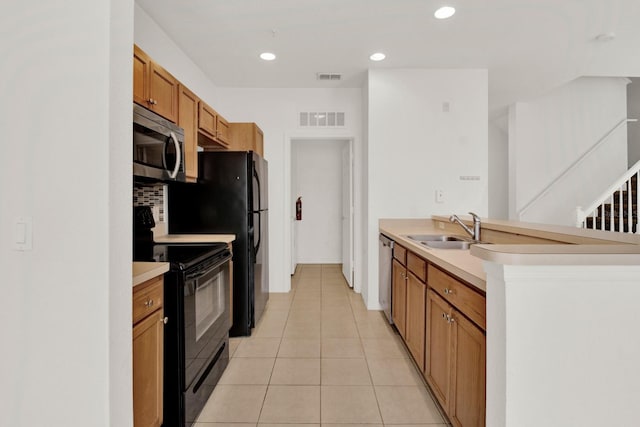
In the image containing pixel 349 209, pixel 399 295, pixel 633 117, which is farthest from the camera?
pixel 633 117

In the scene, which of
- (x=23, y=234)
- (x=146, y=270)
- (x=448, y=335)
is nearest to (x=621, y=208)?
(x=448, y=335)

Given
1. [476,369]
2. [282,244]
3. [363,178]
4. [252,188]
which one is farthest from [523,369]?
[282,244]

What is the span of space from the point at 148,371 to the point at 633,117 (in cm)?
719

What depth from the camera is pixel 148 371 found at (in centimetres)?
148

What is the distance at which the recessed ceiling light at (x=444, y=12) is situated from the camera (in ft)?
8.22

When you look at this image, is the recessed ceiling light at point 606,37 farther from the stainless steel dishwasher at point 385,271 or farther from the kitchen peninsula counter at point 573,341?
the kitchen peninsula counter at point 573,341

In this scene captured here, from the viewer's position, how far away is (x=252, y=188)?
118 inches

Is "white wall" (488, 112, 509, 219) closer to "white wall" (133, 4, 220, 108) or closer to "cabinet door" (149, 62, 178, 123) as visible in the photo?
"white wall" (133, 4, 220, 108)

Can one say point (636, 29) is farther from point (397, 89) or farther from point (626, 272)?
point (626, 272)

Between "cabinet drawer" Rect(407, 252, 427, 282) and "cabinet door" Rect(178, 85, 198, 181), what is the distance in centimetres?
183

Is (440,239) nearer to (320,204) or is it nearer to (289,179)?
(289,179)

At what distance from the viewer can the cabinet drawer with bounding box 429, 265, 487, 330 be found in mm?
1315

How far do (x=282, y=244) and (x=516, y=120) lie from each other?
161 inches

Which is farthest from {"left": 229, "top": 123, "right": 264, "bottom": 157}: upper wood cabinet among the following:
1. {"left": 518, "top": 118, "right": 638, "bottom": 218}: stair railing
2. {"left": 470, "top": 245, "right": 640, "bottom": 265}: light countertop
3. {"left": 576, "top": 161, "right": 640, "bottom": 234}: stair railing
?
{"left": 518, "top": 118, "right": 638, "bottom": 218}: stair railing
